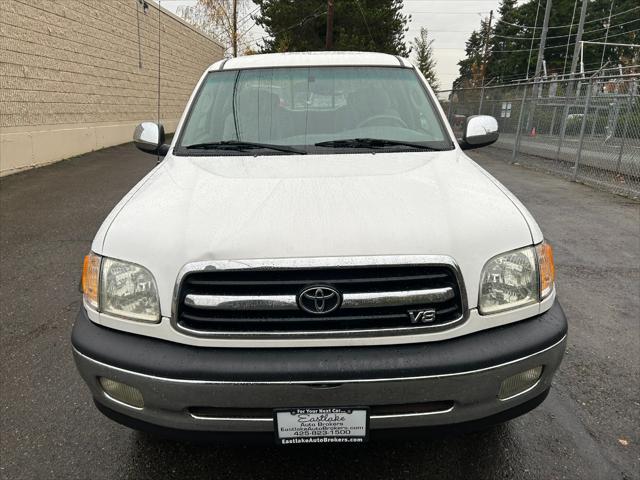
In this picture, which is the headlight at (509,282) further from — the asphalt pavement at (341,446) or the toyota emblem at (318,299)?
the asphalt pavement at (341,446)

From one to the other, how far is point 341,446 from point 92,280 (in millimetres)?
1177

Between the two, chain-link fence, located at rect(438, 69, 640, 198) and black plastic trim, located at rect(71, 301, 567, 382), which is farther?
chain-link fence, located at rect(438, 69, 640, 198)

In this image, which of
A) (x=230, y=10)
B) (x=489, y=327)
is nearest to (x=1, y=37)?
(x=489, y=327)

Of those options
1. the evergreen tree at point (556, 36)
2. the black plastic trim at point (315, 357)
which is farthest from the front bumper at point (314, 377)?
the evergreen tree at point (556, 36)

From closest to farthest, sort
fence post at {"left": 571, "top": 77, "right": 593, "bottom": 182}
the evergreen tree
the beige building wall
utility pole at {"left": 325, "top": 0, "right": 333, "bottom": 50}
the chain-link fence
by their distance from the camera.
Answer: the chain-link fence
the beige building wall
fence post at {"left": 571, "top": 77, "right": 593, "bottom": 182}
utility pole at {"left": 325, "top": 0, "right": 333, "bottom": 50}
the evergreen tree

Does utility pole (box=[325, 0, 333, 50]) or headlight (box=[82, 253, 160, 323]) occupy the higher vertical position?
utility pole (box=[325, 0, 333, 50])

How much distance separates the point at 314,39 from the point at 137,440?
92.7ft

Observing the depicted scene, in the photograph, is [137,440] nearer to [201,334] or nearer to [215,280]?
[201,334]

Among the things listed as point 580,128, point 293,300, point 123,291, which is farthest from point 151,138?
point 580,128

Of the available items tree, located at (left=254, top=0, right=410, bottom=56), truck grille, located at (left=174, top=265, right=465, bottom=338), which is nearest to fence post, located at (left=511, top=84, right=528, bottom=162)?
truck grille, located at (left=174, top=265, right=465, bottom=338)

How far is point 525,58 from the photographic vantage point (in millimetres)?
61969

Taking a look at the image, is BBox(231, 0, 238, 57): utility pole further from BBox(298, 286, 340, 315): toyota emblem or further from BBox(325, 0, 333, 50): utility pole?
BBox(298, 286, 340, 315): toyota emblem

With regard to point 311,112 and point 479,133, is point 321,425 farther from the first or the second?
point 479,133

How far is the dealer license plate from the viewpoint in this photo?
164 centimetres
